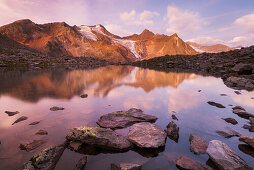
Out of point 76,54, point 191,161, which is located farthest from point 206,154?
point 76,54

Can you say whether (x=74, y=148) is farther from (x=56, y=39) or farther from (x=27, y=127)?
(x=56, y=39)

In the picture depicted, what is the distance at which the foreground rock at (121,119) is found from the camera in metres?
7.34

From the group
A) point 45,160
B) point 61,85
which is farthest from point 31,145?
→ point 61,85

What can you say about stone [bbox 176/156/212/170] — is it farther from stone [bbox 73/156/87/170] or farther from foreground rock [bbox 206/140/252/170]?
stone [bbox 73/156/87/170]

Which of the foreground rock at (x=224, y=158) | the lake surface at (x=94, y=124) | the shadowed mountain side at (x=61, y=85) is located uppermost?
the shadowed mountain side at (x=61, y=85)

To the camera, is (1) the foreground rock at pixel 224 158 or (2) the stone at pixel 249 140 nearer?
(1) the foreground rock at pixel 224 158

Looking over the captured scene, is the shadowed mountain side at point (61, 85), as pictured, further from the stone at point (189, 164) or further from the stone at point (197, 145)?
the stone at point (189, 164)

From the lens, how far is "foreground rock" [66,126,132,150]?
210 inches

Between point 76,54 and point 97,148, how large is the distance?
175527 millimetres

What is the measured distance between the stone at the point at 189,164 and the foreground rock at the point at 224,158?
0.49 metres

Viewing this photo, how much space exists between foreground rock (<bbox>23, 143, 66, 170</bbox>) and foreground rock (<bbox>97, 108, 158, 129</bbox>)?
2820mm

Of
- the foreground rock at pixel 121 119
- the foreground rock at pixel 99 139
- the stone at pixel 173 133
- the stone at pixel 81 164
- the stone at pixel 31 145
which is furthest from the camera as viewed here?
the foreground rock at pixel 121 119

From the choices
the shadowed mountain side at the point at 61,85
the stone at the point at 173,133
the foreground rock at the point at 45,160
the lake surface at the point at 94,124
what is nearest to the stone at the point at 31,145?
the lake surface at the point at 94,124

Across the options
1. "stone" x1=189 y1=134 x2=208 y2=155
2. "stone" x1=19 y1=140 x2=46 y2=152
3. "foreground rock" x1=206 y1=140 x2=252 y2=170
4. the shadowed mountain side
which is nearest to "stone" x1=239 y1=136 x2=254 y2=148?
"foreground rock" x1=206 y1=140 x2=252 y2=170
